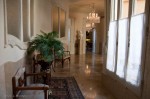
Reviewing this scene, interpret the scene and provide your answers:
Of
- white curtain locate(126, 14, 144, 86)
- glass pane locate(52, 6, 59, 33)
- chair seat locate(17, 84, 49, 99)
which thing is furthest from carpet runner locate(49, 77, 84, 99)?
glass pane locate(52, 6, 59, 33)

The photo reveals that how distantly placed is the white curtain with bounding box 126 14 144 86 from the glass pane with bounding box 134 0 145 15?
9 cm

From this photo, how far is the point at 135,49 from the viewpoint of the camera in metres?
2.90

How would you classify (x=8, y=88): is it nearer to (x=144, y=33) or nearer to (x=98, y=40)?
(x=144, y=33)

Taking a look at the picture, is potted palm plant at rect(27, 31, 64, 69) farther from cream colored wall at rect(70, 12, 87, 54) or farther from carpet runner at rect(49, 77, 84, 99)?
cream colored wall at rect(70, 12, 87, 54)

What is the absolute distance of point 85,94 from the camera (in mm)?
4074

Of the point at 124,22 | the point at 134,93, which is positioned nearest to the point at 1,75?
the point at 134,93

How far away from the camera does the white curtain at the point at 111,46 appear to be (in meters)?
4.05

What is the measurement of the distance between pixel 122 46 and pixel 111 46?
71cm

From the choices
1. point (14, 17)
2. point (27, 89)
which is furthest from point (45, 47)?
point (27, 89)

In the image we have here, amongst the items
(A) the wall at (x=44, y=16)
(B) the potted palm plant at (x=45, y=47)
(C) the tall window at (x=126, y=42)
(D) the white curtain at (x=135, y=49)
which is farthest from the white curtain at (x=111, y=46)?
(A) the wall at (x=44, y=16)

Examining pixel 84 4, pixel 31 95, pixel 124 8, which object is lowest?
pixel 31 95

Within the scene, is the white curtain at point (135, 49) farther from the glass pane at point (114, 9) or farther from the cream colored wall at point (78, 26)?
the cream colored wall at point (78, 26)

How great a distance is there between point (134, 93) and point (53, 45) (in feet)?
7.16

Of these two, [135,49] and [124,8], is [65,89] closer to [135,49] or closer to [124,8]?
[135,49]
